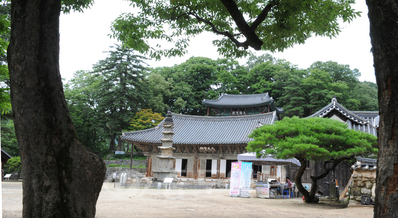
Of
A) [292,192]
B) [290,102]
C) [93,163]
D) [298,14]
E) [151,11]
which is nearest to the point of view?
[93,163]

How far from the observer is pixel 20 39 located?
10.5ft

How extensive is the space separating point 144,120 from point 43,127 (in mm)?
30563

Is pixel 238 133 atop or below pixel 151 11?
below

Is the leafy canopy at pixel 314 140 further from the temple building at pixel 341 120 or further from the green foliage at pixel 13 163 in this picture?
the green foliage at pixel 13 163

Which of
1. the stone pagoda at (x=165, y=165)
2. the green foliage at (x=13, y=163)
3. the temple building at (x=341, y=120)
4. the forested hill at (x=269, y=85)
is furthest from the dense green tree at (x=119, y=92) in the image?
the temple building at (x=341, y=120)

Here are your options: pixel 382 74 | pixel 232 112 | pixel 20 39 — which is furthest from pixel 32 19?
pixel 232 112

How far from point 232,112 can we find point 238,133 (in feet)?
38.9

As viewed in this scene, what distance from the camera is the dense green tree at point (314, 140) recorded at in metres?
A: 10.1

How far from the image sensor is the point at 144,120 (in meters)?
33.4

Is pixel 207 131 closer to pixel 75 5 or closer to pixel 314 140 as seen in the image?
pixel 314 140

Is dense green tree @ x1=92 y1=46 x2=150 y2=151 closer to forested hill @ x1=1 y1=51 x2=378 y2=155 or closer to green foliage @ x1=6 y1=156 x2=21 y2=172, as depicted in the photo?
forested hill @ x1=1 y1=51 x2=378 y2=155

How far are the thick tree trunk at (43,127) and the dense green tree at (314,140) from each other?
26.4 ft

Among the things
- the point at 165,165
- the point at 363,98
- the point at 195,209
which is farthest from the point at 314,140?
the point at 363,98

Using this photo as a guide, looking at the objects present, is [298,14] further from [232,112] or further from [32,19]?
[232,112]
